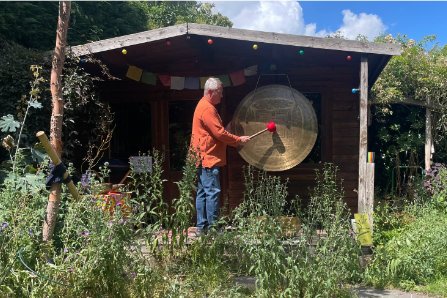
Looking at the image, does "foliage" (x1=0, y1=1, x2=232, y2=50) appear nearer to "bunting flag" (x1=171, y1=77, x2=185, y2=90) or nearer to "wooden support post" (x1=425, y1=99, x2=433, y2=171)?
"bunting flag" (x1=171, y1=77, x2=185, y2=90)

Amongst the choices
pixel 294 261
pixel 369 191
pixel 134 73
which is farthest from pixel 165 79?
pixel 294 261

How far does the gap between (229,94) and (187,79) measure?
0.66 meters

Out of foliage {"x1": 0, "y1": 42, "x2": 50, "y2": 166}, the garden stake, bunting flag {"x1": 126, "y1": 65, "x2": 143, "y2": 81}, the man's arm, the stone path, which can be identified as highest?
bunting flag {"x1": 126, "y1": 65, "x2": 143, "y2": 81}

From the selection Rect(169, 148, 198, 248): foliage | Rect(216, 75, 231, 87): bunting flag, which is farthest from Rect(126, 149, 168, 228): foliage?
Rect(216, 75, 231, 87): bunting flag

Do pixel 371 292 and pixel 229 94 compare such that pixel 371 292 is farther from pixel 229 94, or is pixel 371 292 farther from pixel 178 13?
pixel 178 13

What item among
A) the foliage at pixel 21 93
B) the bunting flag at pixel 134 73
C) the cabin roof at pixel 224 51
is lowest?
the foliage at pixel 21 93

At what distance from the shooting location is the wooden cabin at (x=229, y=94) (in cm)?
589

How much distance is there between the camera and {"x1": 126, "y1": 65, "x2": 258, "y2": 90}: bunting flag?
591 centimetres

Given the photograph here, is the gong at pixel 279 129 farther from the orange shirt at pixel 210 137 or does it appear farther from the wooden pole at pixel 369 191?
the orange shirt at pixel 210 137

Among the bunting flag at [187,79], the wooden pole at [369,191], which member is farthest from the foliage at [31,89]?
the wooden pole at [369,191]

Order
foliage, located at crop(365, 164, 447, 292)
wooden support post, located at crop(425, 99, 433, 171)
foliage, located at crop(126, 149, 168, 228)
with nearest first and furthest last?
foliage, located at crop(126, 149, 168, 228) → foliage, located at crop(365, 164, 447, 292) → wooden support post, located at crop(425, 99, 433, 171)

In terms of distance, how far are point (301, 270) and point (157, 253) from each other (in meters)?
1.27

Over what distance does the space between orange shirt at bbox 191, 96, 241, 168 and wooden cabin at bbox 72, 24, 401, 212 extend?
143cm

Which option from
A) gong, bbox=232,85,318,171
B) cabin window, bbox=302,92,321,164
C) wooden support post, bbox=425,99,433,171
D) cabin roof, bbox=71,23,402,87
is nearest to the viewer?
cabin roof, bbox=71,23,402,87
